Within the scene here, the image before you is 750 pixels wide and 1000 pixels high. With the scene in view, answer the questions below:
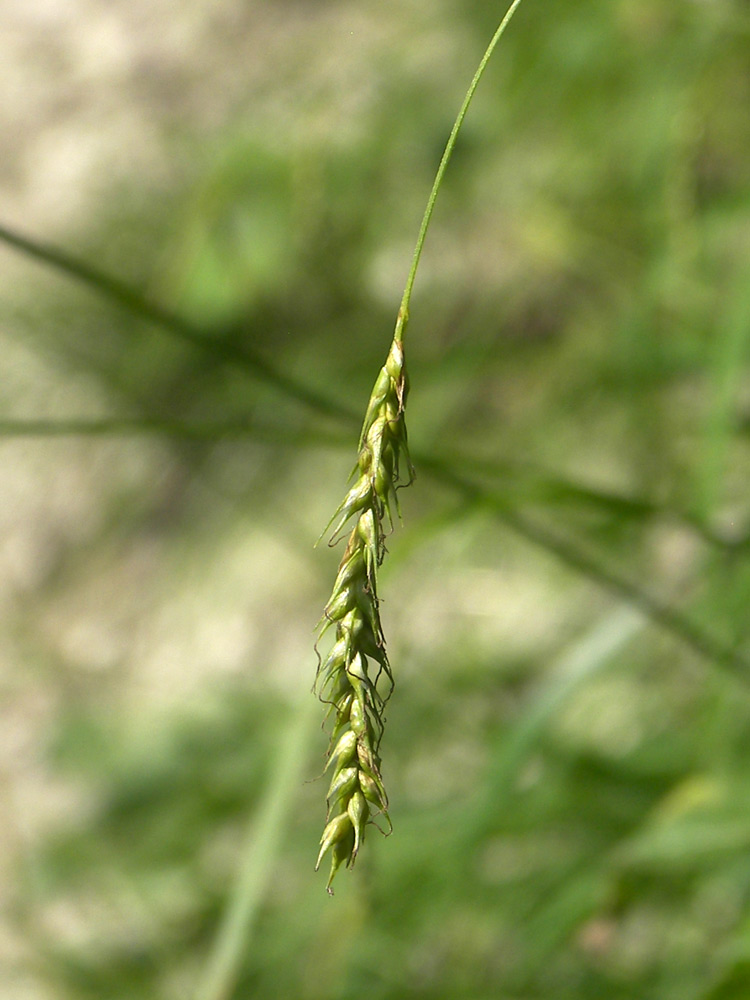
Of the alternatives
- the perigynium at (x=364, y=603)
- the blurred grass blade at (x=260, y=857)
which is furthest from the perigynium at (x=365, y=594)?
the blurred grass blade at (x=260, y=857)

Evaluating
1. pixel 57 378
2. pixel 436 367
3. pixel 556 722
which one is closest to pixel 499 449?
pixel 436 367

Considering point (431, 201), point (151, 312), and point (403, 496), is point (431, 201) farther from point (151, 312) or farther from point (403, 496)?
point (403, 496)

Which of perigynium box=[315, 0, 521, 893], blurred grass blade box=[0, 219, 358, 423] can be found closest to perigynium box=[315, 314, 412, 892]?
perigynium box=[315, 0, 521, 893]

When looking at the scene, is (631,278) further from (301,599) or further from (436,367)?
(301,599)

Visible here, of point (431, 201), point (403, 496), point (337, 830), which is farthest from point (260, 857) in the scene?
point (403, 496)

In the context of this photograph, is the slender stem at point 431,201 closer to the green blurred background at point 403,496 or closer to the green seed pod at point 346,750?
the green seed pod at point 346,750

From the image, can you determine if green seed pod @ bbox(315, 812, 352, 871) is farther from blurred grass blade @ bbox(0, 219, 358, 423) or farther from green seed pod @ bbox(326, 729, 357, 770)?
blurred grass blade @ bbox(0, 219, 358, 423)
